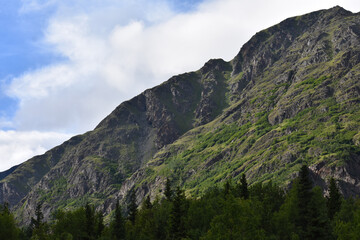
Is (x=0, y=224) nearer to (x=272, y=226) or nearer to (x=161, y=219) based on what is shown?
(x=161, y=219)

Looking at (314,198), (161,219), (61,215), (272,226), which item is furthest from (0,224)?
(314,198)

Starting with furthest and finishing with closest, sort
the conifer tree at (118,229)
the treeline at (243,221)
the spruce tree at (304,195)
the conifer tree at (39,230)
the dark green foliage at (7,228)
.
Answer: the conifer tree at (118,229)
the conifer tree at (39,230)
the dark green foliage at (7,228)
the spruce tree at (304,195)
the treeline at (243,221)

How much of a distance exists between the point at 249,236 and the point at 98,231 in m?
78.8

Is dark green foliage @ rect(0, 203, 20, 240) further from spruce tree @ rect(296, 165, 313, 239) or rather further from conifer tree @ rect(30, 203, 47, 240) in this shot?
spruce tree @ rect(296, 165, 313, 239)

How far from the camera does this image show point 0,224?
265 feet

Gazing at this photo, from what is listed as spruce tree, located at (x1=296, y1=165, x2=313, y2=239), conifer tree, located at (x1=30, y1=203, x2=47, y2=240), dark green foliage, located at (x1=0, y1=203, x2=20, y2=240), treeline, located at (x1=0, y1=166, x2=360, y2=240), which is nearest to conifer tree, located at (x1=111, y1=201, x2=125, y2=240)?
treeline, located at (x1=0, y1=166, x2=360, y2=240)

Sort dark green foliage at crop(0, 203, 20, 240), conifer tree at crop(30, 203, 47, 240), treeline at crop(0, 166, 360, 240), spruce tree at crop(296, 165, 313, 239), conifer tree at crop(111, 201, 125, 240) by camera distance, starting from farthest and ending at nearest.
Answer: conifer tree at crop(111, 201, 125, 240)
conifer tree at crop(30, 203, 47, 240)
dark green foliage at crop(0, 203, 20, 240)
spruce tree at crop(296, 165, 313, 239)
treeline at crop(0, 166, 360, 240)

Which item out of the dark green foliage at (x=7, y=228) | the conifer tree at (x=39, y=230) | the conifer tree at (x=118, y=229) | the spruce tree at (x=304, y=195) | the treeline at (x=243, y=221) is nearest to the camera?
the treeline at (x=243, y=221)

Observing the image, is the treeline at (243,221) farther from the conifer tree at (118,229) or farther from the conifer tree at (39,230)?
the conifer tree at (39,230)

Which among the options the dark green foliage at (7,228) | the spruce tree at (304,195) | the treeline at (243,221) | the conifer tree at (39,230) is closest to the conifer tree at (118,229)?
the treeline at (243,221)

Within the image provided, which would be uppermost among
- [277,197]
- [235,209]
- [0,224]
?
[0,224]

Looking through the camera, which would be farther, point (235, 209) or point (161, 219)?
point (161, 219)

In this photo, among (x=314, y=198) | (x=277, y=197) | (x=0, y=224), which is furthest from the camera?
(x=277, y=197)

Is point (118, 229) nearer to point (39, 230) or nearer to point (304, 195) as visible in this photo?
point (39, 230)
